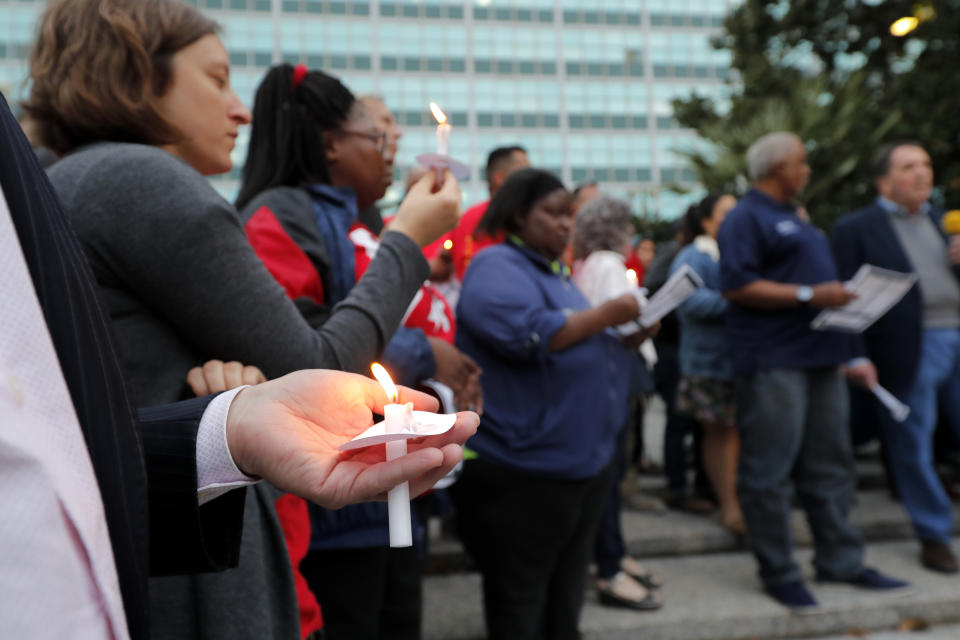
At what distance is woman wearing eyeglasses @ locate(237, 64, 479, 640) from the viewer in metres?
1.76

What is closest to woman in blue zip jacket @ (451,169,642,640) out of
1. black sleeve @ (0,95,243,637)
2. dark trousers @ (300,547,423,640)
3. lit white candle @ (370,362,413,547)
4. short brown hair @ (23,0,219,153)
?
dark trousers @ (300,547,423,640)

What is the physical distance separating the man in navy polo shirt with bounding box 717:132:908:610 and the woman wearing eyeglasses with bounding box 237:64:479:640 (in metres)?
2.07

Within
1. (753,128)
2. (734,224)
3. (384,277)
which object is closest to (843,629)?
(734,224)

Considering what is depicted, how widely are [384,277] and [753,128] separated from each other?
1185 cm

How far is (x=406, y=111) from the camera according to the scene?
145 feet

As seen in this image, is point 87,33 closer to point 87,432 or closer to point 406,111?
point 87,432

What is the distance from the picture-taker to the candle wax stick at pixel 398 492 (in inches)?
27.4

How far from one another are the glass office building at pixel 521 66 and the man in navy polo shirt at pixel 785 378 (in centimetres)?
3916

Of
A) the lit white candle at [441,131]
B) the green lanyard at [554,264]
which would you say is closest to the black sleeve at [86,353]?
the lit white candle at [441,131]

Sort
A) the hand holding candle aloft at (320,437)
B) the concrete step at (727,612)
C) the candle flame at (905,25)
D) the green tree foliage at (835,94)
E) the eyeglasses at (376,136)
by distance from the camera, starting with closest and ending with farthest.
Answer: the hand holding candle aloft at (320,437), the eyeglasses at (376,136), the concrete step at (727,612), the green tree foliage at (835,94), the candle flame at (905,25)

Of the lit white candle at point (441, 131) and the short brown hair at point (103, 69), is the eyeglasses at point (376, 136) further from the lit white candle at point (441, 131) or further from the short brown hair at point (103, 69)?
the short brown hair at point (103, 69)

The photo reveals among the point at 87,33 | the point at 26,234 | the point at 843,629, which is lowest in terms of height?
the point at 843,629

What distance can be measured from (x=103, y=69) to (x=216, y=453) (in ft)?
2.57

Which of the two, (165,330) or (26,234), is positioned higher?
(26,234)
